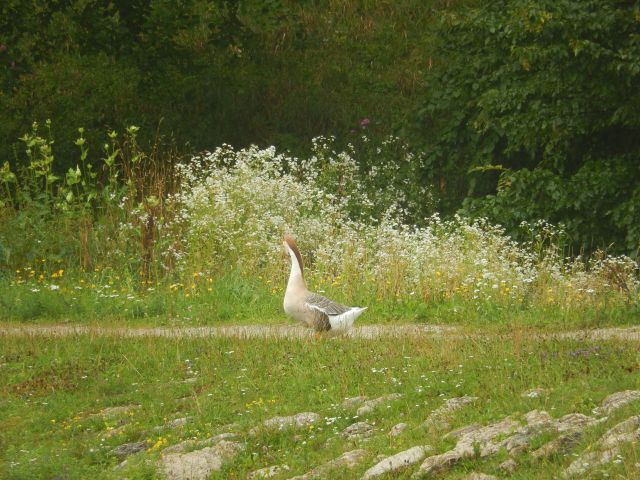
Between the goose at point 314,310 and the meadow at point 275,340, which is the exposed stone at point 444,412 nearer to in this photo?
the meadow at point 275,340

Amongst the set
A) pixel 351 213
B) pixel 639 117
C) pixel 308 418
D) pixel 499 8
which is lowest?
pixel 308 418

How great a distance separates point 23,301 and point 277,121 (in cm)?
1209

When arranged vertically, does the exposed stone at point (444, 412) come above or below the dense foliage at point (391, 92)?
below

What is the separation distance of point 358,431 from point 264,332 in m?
3.89

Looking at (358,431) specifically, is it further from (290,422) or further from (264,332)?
(264,332)

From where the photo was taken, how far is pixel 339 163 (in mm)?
20984

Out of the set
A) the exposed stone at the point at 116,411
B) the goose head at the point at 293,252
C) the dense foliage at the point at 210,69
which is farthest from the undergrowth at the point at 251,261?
the dense foliage at the point at 210,69

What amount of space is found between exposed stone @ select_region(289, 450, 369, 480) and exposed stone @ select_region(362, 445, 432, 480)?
0.22m

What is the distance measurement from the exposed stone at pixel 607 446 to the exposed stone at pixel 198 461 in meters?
2.72

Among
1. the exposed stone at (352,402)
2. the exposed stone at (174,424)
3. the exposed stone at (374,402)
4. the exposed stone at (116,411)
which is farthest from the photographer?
the exposed stone at (116,411)

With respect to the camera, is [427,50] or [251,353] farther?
[427,50]

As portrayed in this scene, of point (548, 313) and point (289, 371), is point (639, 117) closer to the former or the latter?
point (548, 313)

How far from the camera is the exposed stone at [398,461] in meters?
7.56

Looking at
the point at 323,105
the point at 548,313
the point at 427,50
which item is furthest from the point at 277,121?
the point at 548,313
